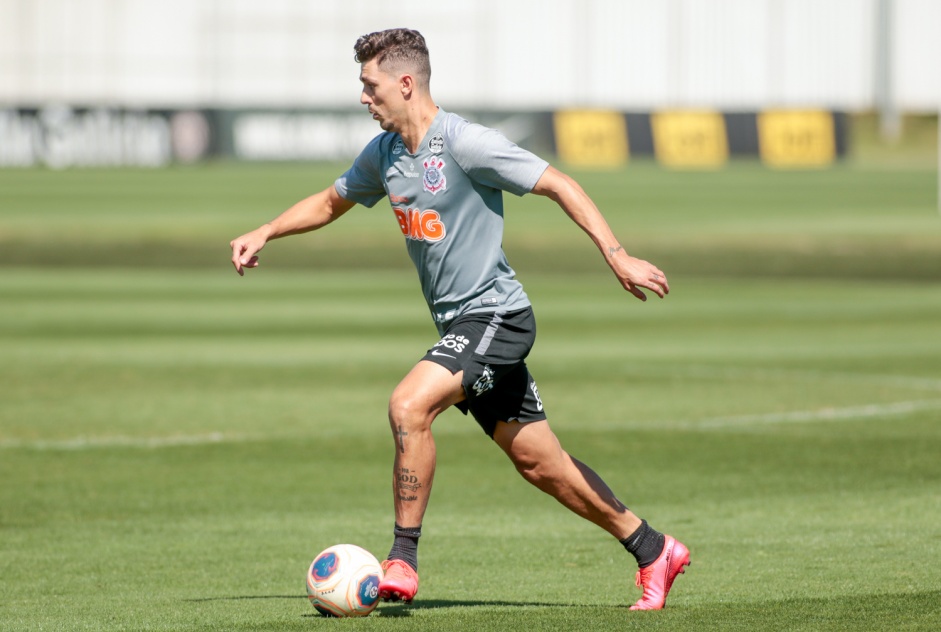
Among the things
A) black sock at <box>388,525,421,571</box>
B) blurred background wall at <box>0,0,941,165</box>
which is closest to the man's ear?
black sock at <box>388,525,421,571</box>

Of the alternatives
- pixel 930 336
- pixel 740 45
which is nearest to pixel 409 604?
pixel 930 336

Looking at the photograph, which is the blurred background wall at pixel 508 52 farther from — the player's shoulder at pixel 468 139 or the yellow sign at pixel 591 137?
the player's shoulder at pixel 468 139

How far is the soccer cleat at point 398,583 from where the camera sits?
6.14 meters

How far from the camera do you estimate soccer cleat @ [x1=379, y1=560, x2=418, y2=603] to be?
614cm

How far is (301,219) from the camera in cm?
706

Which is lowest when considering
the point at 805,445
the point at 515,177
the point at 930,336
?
the point at 930,336

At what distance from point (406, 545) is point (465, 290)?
40.5 inches

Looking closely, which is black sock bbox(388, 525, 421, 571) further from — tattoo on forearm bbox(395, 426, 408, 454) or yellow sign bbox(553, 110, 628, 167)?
yellow sign bbox(553, 110, 628, 167)

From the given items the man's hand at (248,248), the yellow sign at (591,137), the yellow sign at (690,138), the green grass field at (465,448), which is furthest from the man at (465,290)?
the yellow sign at (690,138)

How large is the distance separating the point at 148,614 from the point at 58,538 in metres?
2.05

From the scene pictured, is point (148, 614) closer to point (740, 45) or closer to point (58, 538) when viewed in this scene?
point (58, 538)

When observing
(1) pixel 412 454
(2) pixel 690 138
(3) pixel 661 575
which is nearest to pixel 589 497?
(3) pixel 661 575

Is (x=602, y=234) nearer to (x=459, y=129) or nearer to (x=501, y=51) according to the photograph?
(x=459, y=129)

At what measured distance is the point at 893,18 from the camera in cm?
5862
